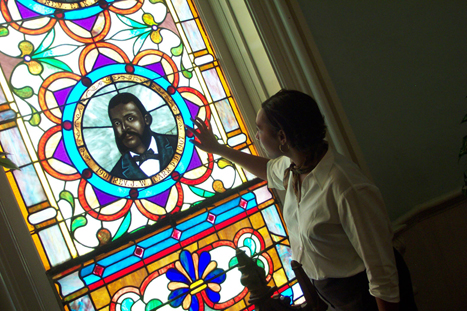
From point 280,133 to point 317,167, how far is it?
0.48 feet

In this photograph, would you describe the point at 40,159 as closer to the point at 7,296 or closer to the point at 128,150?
the point at 128,150

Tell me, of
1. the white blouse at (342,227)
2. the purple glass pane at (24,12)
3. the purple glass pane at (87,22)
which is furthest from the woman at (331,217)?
the purple glass pane at (24,12)

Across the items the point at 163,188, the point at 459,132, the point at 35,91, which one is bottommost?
the point at 459,132

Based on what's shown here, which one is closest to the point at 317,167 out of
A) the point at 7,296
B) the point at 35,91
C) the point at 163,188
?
the point at 163,188

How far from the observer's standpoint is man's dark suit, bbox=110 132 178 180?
153cm

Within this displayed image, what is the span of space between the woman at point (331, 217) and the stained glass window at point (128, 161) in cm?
47

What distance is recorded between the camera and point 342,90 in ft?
5.95

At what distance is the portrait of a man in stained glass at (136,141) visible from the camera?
1548 mm

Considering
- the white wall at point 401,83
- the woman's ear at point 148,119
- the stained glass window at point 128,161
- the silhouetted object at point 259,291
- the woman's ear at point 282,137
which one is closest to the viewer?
the woman's ear at point 282,137

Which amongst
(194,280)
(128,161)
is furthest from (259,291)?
(128,161)

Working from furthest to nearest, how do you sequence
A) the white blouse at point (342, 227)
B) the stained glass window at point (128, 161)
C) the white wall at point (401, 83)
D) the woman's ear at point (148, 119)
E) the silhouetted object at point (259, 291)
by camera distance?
1. the white wall at point (401, 83)
2. the woman's ear at point (148, 119)
3. the stained glass window at point (128, 161)
4. the silhouetted object at point (259, 291)
5. the white blouse at point (342, 227)

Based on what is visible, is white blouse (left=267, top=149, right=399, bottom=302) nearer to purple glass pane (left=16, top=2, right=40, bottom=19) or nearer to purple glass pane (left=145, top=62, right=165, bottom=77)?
purple glass pane (left=145, top=62, right=165, bottom=77)

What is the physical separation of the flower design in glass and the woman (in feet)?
1.49

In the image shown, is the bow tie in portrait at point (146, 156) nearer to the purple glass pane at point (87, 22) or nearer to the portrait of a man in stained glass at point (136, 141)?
the portrait of a man in stained glass at point (136, 141)
